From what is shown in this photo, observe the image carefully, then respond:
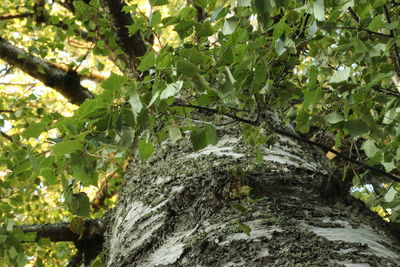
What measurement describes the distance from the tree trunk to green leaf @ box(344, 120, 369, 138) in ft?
1.06

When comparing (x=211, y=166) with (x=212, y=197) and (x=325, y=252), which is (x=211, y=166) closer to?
(x=212, y=197)

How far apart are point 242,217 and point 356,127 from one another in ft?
1.50

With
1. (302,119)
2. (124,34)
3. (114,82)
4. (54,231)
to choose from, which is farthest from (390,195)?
(124,34)

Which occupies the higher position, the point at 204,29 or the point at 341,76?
the point at 204,29

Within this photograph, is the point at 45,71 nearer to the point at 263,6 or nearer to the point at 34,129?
the point at 34,129

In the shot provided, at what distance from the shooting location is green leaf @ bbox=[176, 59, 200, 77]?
1062 millimetres

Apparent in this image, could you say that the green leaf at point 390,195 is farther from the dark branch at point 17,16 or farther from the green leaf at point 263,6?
the dark branch at point 17,16

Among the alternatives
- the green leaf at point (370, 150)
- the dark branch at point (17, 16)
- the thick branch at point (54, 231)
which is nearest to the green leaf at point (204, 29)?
the green leaf at point (370, 150)

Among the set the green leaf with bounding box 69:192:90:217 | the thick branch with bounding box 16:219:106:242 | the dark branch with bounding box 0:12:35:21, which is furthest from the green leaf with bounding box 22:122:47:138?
the dark branch with bounding box 0:12:35:21

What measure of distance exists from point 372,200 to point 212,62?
0.97 m

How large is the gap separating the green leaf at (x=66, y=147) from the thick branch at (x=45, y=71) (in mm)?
2654

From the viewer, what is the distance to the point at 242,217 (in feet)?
4.58

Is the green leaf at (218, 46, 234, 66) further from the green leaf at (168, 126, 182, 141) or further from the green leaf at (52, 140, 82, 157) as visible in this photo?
the green leaf at (52, 140, 82, 157)

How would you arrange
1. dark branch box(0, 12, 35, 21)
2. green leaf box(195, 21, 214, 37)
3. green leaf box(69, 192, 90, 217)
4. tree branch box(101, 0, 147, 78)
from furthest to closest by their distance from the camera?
dark branch box(0, 12, 35, 21)
tree branch box(101, 0, 147, 78)
green leaf box(69, 192, 90, 217)
green leaf box(195, 21, 214, 37)
